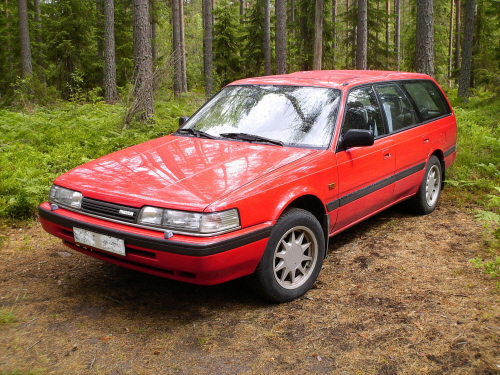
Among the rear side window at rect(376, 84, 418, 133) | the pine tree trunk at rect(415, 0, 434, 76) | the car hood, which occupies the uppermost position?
the pine tree trunk at rect(415, 0, 434, 76)

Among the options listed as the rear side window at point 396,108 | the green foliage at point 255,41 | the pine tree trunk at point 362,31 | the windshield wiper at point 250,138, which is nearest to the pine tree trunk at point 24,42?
the green foliage at point 255,41

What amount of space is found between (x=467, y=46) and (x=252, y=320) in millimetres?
18196

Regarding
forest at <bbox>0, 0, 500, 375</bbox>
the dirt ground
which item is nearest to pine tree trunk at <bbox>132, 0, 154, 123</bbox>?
forest at <bbox>0, 0, 500, 375</bbox>

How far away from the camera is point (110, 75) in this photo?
18.5m

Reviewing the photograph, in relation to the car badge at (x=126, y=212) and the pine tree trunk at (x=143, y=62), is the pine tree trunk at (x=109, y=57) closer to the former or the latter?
the pine tree trunk at (x=143, y=62)

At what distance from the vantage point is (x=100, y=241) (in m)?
3.47

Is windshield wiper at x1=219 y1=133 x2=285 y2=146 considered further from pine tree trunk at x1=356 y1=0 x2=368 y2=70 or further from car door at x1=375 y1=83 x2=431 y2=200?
pine tree trunk at x1=356 y1=0 x2=368 y2=70

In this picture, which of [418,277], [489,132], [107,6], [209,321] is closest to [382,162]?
[418,277]

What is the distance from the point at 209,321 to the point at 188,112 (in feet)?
35.5

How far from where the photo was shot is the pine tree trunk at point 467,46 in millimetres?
17859

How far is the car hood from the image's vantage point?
335cm

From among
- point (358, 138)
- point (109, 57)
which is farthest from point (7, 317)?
point (109, 57)

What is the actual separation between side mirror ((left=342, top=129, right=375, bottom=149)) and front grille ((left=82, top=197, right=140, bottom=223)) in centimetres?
199

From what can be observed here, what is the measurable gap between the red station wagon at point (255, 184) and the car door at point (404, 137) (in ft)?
0.07
